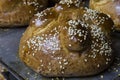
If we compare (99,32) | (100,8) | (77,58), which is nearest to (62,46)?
(77,58)

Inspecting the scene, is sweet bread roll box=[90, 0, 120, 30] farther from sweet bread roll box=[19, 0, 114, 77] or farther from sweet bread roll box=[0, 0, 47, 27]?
sweet bread roll box=[0, 0, 47, 27]

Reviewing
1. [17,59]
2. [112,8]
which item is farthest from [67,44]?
[112,8]

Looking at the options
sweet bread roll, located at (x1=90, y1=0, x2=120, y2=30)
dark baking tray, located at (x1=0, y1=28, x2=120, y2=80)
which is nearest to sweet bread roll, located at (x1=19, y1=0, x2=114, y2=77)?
dark baking tray, located at (x1=0, y1=28, x2=120, y2=80)

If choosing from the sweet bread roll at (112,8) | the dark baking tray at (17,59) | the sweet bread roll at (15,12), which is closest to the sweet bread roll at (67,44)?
the dark baking tray at (17,59)

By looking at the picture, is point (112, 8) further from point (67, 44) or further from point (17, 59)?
point (17, 59)

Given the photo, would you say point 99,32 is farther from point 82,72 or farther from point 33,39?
point 33,39

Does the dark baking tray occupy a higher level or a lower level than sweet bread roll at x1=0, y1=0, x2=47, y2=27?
lower
